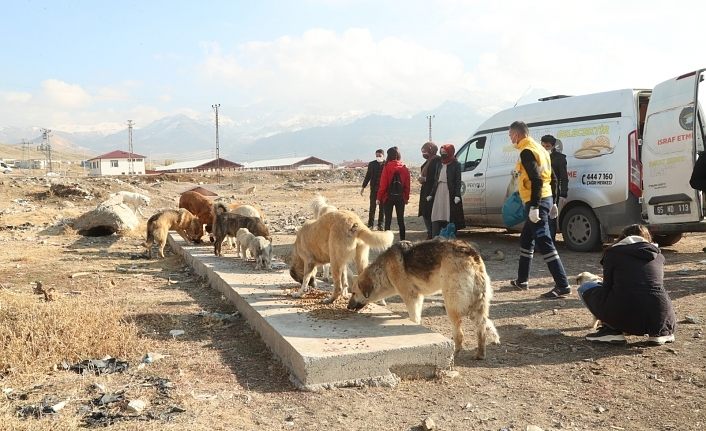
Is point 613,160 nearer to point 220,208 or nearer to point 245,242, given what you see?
point 245,242

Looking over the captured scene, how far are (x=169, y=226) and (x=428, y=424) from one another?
30.0 ft

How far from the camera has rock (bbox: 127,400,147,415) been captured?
4.02 m

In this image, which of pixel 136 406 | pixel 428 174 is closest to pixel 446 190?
pixel 428 174

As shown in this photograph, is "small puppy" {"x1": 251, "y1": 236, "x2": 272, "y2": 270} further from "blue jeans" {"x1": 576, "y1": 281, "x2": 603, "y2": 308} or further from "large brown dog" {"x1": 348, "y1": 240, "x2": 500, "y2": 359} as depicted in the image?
"blue jeans" {"x1": 576, "y1": 281, "x2": 603, "y2": 308}

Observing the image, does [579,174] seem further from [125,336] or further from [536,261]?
[125,336]

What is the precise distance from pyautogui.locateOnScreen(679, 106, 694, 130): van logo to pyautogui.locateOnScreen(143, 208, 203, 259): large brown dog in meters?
9.49

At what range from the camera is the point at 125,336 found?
552 cm

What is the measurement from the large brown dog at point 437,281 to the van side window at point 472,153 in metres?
7.38

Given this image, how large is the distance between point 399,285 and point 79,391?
305 centimetres

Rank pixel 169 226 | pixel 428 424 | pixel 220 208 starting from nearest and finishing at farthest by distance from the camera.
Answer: pixel 428 424 → pixel 220 208 → pixel 169 226

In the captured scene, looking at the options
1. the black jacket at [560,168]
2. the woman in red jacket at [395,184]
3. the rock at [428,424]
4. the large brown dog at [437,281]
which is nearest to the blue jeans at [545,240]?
the large brown dog at [437,281]

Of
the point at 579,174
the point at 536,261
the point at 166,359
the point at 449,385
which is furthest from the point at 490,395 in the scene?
the point at 579,174

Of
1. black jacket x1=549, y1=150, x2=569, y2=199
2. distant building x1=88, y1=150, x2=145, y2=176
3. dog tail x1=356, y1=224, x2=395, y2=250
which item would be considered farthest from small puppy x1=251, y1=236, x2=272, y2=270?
distant building x1=88, y1=150, x2=145, y2=176

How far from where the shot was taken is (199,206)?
13789 mm
